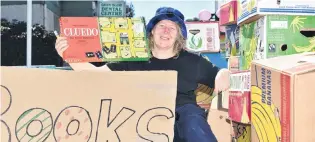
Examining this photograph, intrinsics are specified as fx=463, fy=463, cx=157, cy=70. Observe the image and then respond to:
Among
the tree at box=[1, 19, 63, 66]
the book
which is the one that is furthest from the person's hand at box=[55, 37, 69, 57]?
the tree at box=[1, 19, 63, 66]

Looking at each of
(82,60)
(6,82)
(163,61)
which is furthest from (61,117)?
(163,61)

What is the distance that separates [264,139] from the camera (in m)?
1.46

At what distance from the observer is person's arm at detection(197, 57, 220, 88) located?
6.01 ft

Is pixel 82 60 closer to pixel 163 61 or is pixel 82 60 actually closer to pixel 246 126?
pixel 163 61

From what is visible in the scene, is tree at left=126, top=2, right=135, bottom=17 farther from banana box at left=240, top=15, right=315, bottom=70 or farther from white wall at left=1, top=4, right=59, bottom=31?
banana box at left=240, top=15, right=315, bottom=70

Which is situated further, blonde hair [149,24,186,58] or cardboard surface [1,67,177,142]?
blonde hair [149,24,186,58]

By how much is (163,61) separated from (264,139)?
556 mm

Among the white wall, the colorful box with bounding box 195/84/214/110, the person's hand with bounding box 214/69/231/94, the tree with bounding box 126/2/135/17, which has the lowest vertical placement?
the colorful box with bounding box 195/84/214/110

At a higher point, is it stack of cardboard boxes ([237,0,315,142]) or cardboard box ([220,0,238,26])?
cardboard box ([220,0,238,26])

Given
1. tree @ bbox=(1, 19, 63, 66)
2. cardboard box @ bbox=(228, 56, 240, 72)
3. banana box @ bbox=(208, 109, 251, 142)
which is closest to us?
cardboard box @ bbox=(228, 56, 240, 72)

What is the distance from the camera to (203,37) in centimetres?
299

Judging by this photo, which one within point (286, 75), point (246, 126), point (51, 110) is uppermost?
point (286, 75)

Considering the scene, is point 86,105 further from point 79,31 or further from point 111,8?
point 111,8

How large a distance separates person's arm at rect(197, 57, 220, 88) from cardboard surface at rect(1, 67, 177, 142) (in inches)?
13.8
